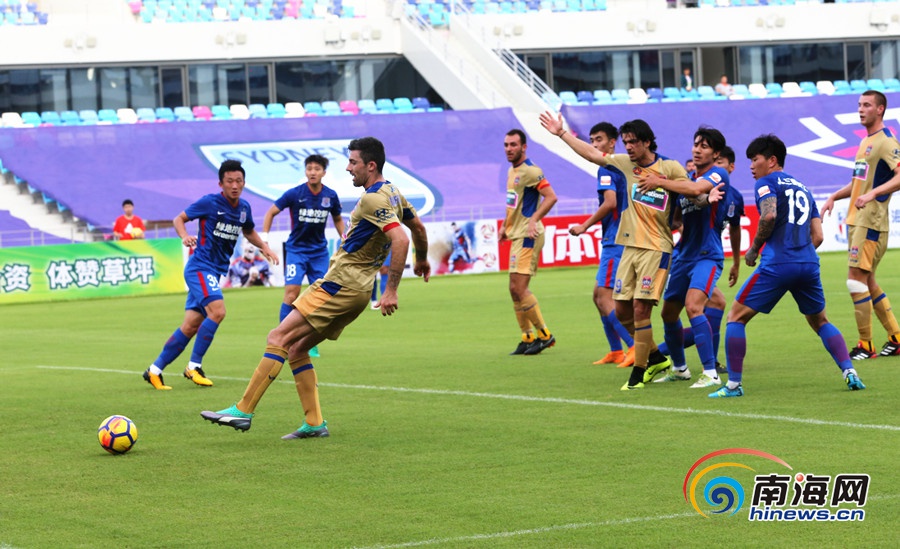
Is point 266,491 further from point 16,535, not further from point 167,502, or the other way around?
point 16,535

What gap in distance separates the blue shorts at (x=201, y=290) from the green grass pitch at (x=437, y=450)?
2.54 ft

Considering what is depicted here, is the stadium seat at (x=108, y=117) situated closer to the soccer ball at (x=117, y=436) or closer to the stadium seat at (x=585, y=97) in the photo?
the stadium seat at (x=585, y=97)

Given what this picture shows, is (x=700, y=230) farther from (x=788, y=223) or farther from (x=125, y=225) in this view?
(x=125, y=225)

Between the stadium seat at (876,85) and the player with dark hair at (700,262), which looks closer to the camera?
the player with dark hair at (700,262)

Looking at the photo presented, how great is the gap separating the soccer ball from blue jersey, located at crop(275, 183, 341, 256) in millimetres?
5813

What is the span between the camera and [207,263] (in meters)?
13.4

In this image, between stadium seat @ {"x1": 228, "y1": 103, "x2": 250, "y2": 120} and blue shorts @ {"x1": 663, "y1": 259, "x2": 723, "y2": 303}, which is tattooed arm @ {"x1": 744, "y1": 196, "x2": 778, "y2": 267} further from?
stadium seat @ {"x1": 228, "y1": 103, "x2": 250, "y2": 120}

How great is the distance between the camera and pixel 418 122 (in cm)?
4284

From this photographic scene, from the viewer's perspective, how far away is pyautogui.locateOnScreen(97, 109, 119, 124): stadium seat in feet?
143

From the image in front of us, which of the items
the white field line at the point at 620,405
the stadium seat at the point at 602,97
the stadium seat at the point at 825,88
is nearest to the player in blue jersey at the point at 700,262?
the white field line at the point at 620,405

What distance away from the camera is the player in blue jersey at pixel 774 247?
10492mm

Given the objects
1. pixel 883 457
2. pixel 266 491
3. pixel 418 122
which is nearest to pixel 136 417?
pixel 266 491

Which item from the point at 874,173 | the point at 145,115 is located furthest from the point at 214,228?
the point at 145,115

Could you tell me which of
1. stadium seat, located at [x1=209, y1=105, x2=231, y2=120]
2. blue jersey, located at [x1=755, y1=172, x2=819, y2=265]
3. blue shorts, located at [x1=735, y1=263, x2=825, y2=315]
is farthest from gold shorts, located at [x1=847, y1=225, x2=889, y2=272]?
stadium seat, located at [x1=209, y1=105, x2=231, y2=120]
